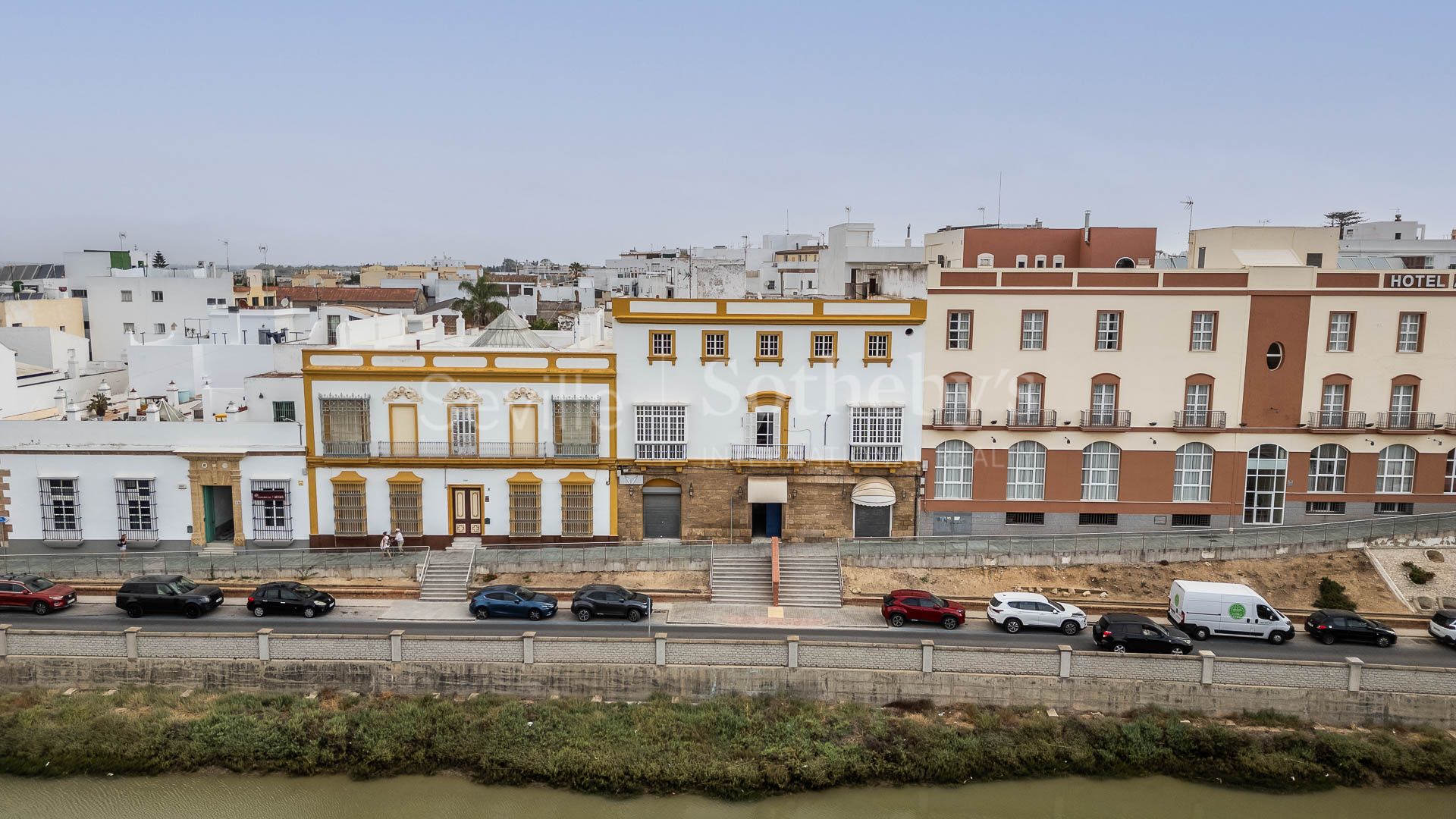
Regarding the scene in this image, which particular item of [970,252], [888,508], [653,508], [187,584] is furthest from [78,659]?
[970,252]

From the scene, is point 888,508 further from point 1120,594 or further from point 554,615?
point 554,615

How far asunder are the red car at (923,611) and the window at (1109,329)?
43.5 ft

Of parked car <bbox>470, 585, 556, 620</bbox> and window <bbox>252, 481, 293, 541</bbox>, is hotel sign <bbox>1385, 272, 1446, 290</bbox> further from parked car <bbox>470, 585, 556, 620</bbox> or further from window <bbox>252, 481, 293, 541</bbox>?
window <bbox>252, 481, 293, 541</bbox>

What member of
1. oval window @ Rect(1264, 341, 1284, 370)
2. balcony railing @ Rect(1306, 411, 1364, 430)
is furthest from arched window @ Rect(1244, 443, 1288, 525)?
oval window @ Rect(1264, 341, 1284, 370)

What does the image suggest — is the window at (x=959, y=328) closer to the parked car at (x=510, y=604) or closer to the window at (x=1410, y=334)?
the window at (x=1410, y=334)

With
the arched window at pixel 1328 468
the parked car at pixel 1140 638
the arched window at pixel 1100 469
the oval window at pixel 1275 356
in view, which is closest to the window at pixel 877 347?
the arched window at pixel 1100 469

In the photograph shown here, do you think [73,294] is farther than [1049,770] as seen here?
Yes

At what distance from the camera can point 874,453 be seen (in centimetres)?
3703

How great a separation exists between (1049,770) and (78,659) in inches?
1072

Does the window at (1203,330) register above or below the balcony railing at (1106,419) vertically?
above

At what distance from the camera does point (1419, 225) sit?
70062 millimetres

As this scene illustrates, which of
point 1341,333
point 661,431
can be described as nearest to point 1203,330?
point 1341,333

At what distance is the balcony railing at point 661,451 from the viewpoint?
120 ft

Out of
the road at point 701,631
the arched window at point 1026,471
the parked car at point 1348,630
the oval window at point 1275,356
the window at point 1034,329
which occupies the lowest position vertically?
the road at point 701,631
